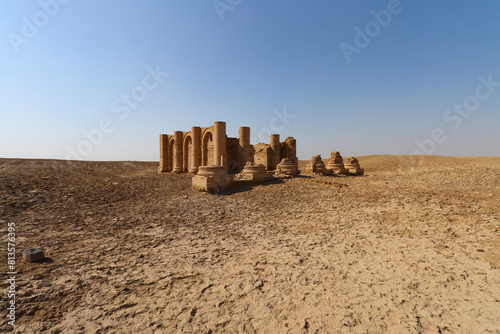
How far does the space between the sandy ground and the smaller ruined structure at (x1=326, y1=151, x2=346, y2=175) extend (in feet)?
36.2

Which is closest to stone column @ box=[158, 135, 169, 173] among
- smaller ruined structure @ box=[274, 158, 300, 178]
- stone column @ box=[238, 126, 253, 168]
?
stone column @ box=[238, 126, 253, 168]

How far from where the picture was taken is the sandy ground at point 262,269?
2893 millimetres

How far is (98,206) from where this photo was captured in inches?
350

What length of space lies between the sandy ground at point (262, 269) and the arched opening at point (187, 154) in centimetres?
1688

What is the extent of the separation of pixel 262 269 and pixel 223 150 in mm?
15883

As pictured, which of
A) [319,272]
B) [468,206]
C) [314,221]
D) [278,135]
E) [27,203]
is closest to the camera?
[319,272]

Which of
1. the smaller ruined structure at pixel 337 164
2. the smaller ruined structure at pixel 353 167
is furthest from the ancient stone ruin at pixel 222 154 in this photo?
the smaller ruined structure at pixel 353 167

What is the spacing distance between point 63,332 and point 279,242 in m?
3.87

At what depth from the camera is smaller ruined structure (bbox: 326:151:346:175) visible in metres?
19.5

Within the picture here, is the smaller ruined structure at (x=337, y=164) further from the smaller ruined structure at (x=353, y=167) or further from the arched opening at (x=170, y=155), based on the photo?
the arched opening at (x=170, y=155)

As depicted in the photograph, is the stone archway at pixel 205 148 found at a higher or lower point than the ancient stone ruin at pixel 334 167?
higher

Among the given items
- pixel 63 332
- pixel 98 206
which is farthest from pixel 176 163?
pixel 63 332

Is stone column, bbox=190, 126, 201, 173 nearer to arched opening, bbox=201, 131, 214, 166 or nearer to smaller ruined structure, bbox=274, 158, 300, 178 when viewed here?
arched opening, bbox=201, 131, 214, 166

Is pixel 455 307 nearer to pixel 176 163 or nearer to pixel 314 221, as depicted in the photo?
pixel 314 221
